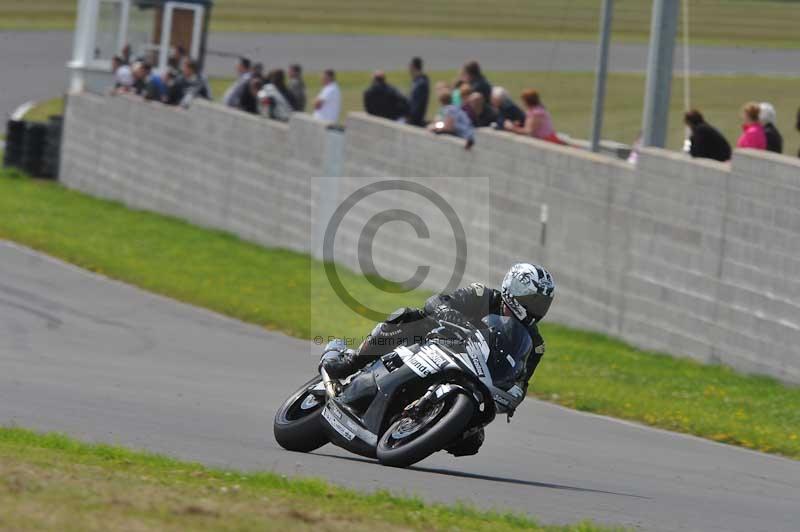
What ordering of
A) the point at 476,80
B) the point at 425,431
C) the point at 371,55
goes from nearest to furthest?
the point at 425,431, the point at 476,80, the point at 371,55

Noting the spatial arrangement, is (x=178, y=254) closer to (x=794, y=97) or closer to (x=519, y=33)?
(x=794, y=97)

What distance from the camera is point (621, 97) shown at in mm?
37062

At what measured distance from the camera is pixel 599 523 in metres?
7.83

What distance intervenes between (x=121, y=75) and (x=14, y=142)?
2.74 meters

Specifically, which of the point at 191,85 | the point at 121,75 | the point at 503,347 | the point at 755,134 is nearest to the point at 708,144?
the point at 755,134

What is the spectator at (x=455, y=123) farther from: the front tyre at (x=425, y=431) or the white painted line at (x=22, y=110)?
the white painted line at (x=22, y=110)

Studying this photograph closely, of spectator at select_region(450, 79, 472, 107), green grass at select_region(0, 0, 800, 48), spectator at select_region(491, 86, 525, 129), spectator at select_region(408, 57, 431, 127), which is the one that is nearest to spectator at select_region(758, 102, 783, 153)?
spectator at select_region(491, 86, 525, 129)

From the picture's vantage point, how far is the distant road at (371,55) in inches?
1657

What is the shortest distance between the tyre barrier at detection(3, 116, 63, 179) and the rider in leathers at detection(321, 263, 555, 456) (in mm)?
22536

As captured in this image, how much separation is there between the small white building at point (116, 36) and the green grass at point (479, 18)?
16792 millimetres

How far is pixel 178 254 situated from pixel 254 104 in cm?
400

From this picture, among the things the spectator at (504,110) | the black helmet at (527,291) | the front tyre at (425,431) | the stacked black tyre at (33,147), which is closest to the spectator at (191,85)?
the stacked black tyre at (33,147)

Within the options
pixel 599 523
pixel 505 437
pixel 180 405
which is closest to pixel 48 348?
pixel 180 405

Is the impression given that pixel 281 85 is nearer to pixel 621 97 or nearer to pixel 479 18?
pixel 621 97
